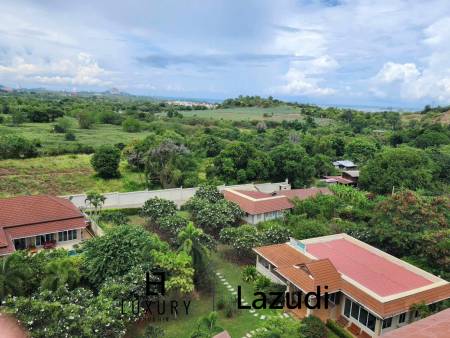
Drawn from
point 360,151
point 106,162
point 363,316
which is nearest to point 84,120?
point 106,162

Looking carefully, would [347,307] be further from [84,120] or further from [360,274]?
[84,120]

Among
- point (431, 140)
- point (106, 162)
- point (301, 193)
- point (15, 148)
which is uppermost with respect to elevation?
point (431, 140)

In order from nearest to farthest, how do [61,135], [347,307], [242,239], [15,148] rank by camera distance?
[347,307], [242,239], [15,148], [61,135]

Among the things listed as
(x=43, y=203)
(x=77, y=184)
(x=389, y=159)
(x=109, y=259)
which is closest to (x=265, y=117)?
(x=389, y=159)

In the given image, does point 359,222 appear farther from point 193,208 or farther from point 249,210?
point 193,208

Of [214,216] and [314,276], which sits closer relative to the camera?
[314,276]

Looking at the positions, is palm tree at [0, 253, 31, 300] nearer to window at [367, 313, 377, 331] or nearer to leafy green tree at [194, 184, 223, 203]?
window at [367, 313, 377, 331]

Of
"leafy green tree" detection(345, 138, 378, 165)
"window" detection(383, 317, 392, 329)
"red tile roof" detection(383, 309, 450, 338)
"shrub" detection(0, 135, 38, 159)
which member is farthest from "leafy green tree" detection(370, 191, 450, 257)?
"shrub" detection(0, 135, 38, 159)

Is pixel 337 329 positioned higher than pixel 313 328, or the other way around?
pixel 313 328
